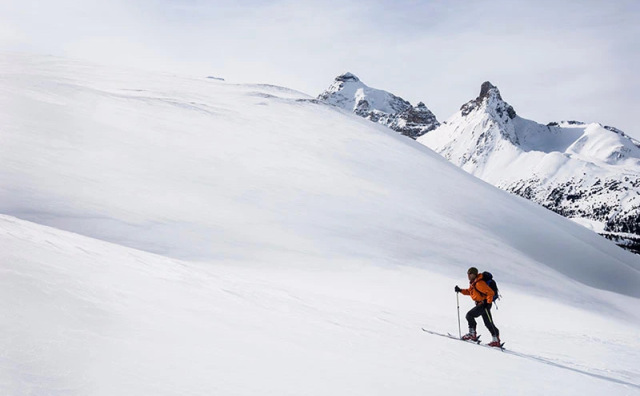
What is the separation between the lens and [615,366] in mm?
10922

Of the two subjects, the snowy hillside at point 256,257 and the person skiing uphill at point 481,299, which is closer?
the snowy hillside at point 256,257

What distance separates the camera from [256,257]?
18031 millimetres

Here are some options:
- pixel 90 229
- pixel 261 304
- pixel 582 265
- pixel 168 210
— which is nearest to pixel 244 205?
pixel 168 210

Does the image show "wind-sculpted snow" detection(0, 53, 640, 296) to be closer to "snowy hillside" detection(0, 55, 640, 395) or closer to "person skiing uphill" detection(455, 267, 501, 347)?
"snowy hillside" detection(0, 55, 640, 395)

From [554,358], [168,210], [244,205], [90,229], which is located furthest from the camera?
[244,205]

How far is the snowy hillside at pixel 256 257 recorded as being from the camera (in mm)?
6016

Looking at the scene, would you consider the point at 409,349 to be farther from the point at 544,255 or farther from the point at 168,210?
the point at 544,255

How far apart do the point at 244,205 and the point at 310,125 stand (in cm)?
1795

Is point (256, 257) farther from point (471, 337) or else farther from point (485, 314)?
point (485, 314)


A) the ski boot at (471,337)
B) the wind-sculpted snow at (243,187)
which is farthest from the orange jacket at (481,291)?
the wind-sculpted snow at (243,187)

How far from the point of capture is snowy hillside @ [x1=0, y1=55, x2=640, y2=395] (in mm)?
6016

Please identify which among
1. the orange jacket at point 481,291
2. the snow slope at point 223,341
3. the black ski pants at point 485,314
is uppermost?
the orange jacket at point 481,291

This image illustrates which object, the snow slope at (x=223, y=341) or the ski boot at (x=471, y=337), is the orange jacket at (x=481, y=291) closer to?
the ski boot at (x=471, y=337)

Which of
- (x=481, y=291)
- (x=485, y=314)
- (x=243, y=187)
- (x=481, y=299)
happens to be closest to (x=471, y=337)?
(x=485, y=314)
